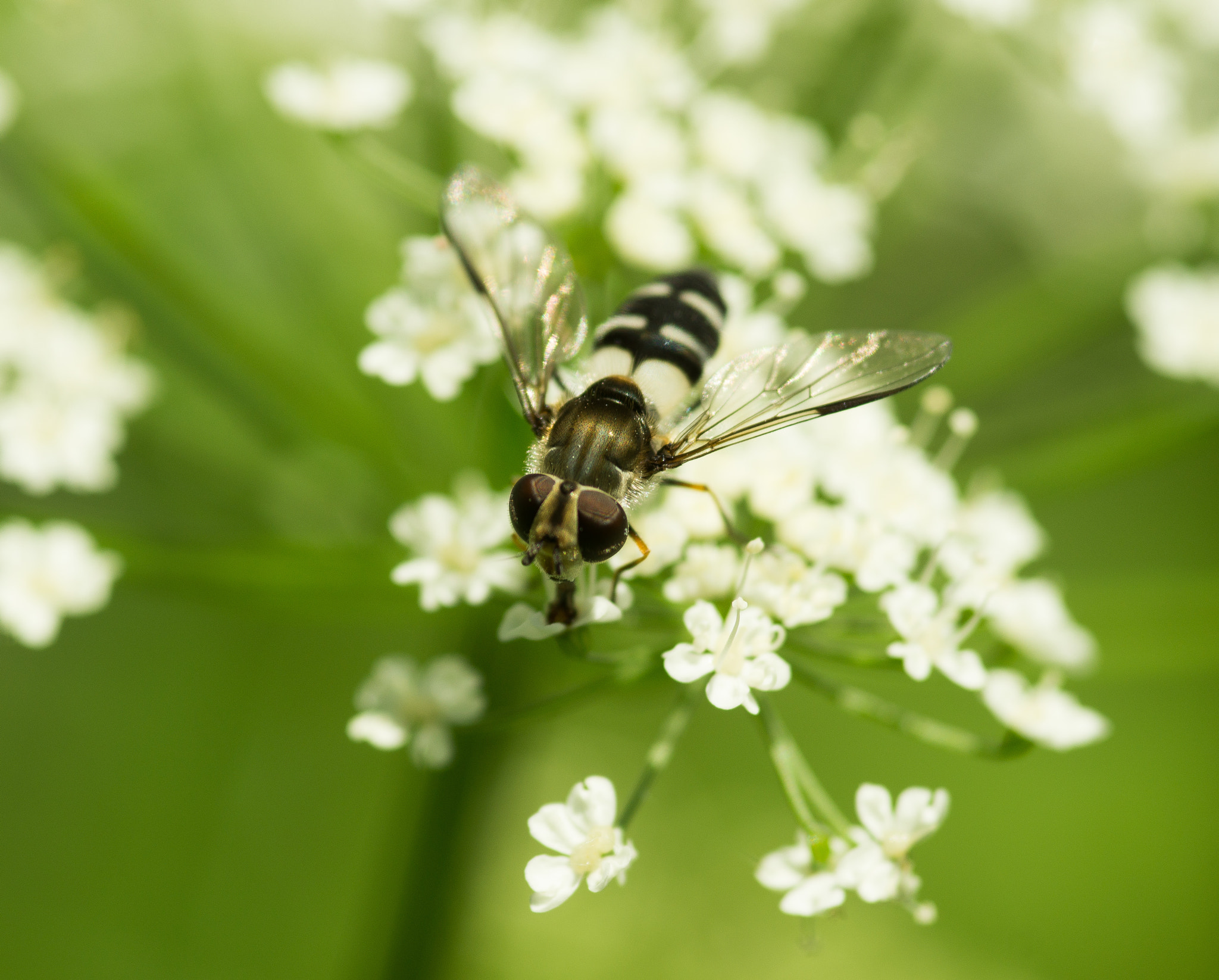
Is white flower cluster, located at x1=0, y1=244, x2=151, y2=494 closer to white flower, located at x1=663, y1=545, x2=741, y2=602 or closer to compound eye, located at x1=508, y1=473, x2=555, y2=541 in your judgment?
compound eye, located at x1=508, y1=473, x2=555, y2=541

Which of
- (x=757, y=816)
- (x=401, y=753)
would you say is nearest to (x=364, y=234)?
(x=401, y=753)

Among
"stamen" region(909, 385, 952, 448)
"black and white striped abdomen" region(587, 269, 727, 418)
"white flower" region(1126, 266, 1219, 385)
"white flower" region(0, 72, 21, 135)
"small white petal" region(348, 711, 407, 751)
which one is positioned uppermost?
"white flower" region(1126, 266, 1219, 385)

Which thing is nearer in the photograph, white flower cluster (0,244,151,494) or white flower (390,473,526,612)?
white flower (390,473,526,612)

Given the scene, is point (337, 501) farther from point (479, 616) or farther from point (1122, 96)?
point (1122, 96)

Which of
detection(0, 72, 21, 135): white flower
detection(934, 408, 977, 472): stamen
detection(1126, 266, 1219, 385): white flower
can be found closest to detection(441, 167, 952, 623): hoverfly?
detection(934, 408, 977, 472): stamen

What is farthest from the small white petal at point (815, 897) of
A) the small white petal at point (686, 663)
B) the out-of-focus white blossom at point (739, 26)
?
the out-of-focus white blossom at point (739, 26)

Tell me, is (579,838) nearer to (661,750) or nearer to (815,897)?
(661,750)

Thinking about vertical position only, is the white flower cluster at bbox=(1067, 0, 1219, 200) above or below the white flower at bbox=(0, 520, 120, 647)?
above

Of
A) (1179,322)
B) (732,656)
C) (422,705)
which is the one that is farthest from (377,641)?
(1179,322)
